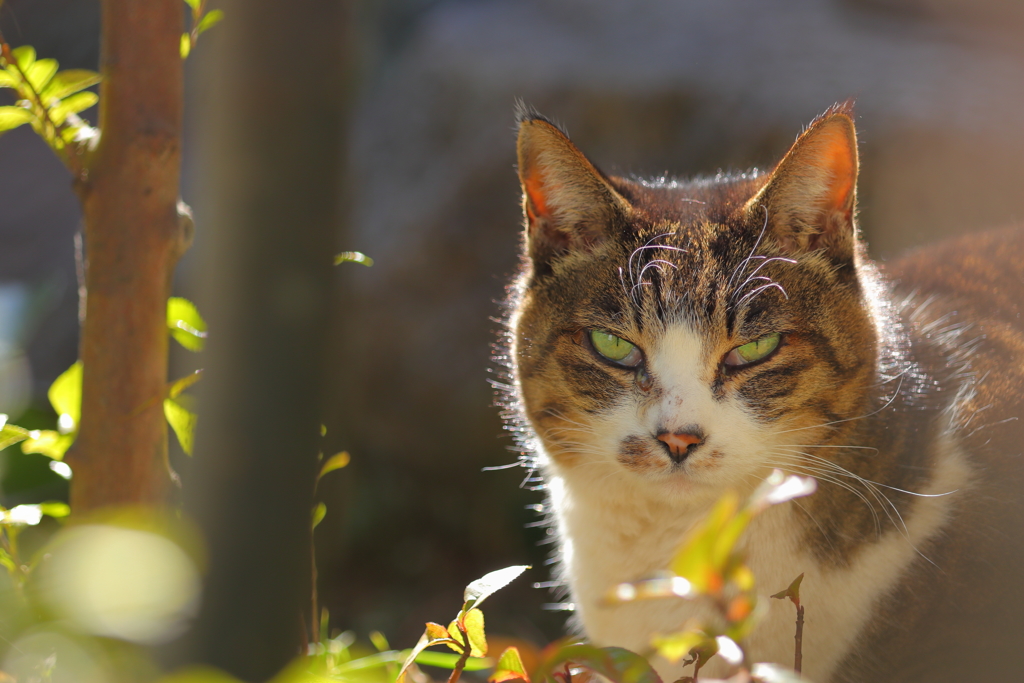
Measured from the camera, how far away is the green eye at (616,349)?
65.6 inches

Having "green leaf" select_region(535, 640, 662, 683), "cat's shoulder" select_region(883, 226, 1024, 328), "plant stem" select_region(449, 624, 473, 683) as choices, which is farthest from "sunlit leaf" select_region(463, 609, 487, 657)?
"cat's shoulder" select_region(883, 226, 1024, 328)

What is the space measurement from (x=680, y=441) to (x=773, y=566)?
1.05ft

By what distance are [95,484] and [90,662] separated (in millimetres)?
709

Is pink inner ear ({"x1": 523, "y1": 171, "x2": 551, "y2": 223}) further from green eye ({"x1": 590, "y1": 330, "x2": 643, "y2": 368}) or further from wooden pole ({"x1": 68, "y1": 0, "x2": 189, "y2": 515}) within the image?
wooden pole ({"x1": 68, "y1": 0, "x2": 189, "y2": 515})

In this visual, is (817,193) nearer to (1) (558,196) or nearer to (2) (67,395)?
(1) (558,196)

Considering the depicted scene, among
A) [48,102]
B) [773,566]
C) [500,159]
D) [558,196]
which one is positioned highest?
[500,159]

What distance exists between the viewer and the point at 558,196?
1819 millimetres

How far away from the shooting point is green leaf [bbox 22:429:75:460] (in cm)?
133

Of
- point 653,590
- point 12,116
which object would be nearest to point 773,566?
point 653,590

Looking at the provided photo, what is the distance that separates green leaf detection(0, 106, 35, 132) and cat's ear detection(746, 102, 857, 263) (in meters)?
1.34

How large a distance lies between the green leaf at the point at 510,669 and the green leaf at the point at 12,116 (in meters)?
1.11

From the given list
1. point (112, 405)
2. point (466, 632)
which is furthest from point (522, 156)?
point (466, 632)

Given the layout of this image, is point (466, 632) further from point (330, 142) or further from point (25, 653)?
point (330, 142)

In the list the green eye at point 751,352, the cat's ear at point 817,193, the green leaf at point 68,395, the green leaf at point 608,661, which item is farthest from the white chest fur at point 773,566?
the green leaf at point 68,395
